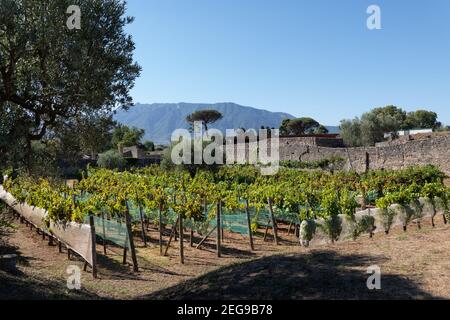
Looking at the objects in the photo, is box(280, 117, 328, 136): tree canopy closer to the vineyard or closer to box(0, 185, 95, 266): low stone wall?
the vineyard

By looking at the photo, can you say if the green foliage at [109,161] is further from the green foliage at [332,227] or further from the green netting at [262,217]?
the green foliage at [332,227]

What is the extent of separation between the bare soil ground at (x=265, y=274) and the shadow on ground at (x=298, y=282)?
0.02 m

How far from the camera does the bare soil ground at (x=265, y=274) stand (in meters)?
7.22

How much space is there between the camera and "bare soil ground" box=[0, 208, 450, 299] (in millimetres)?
7223

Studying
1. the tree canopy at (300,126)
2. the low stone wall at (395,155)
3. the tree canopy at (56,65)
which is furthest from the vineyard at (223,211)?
the tree canopy at (300,126)

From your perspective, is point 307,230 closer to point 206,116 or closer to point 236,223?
point 236,223

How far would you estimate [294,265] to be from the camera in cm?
866

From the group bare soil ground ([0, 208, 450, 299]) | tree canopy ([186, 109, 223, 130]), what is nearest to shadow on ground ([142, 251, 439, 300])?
bare soil ground ([0, 208, 450, 299])

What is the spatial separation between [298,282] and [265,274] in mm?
834

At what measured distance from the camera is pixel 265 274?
8.23 m

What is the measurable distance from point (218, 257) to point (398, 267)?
5.90 metres
